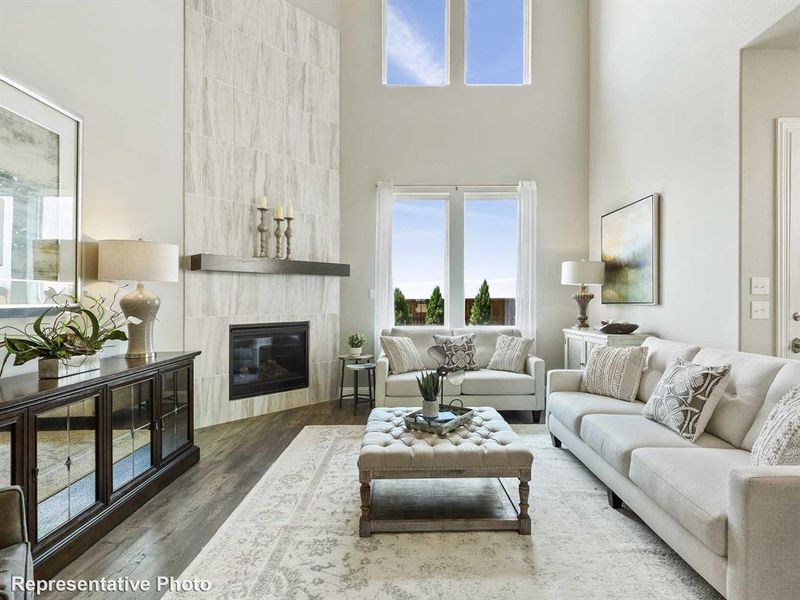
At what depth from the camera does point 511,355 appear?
185 inches

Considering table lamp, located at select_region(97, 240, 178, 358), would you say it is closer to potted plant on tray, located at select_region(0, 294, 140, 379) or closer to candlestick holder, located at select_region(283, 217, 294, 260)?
potted plant on tray, located at select_region(0, 294, 140, 379)

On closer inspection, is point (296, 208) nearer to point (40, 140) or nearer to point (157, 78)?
point (157, 78)

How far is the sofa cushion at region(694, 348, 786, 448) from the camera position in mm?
2355

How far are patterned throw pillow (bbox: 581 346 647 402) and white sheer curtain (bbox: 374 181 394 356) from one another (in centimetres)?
258

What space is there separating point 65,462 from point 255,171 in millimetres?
3338

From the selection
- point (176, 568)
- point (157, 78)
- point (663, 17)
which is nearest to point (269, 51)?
point (157, 78)

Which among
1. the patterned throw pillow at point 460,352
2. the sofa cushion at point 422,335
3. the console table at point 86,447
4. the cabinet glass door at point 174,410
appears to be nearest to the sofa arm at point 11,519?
the console table at point 86,447

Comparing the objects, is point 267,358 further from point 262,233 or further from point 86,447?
point 86,447

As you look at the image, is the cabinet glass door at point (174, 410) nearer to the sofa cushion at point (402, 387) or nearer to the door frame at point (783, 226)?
the sofa cushion at point (402, 387)

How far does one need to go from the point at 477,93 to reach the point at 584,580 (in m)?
5.28

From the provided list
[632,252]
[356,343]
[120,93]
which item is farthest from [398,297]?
[120,93]

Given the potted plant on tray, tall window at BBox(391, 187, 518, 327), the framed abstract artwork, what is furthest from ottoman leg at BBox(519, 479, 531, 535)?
tall window at BBox(391, 187, 518, 327)

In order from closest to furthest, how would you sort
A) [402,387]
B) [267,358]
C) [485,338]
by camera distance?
[402,387] < [267,358] < [485,338]

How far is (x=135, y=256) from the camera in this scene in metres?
3.05
